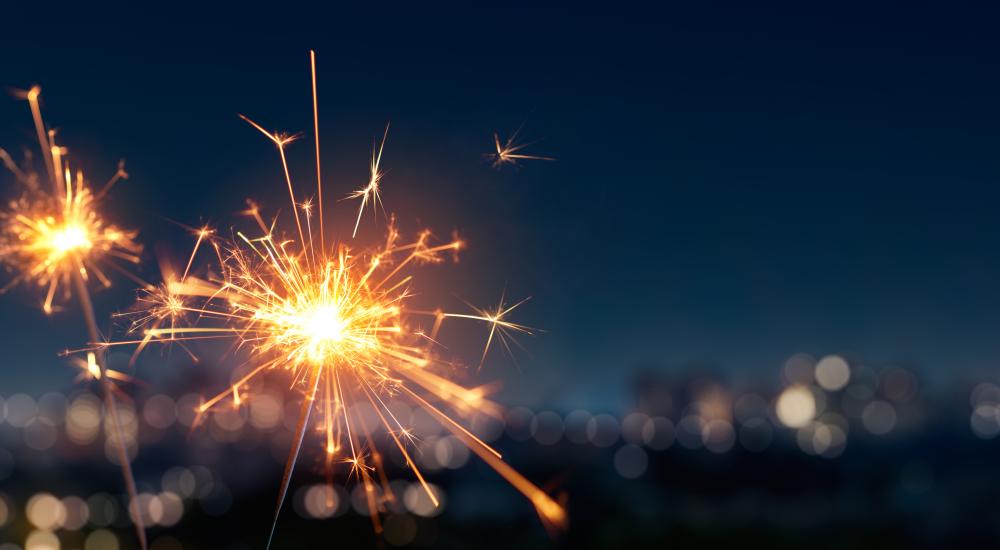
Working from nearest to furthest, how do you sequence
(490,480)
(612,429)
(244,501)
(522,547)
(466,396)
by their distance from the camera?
(466,396), (522,547), (244,501), (490,480), (612,429)

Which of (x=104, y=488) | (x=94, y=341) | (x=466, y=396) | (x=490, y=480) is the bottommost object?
(x=466, y=396)

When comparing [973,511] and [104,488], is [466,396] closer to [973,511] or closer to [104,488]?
[973,511]

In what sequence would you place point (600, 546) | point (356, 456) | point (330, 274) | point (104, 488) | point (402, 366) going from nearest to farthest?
point (356, 456), point (402, 366), point (330, 274), point (600, 546), point (104, 488)

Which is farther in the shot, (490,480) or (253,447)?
(253,447)

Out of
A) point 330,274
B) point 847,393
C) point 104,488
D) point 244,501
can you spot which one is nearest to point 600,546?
point 244,501

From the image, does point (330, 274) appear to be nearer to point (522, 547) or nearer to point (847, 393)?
point (522, 547)

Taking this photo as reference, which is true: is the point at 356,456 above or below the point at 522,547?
below

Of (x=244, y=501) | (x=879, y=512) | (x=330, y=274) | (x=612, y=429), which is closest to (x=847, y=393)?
(x=612, y=429)

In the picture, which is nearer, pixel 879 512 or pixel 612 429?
→ pixel 879 512

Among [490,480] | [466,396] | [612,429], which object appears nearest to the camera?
[466,396]
